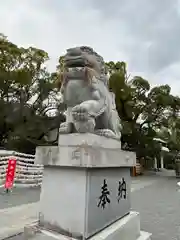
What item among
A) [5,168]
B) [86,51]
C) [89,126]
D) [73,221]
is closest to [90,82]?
[86,51]

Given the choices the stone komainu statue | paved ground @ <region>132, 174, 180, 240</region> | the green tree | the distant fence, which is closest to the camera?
the stone komainu statue

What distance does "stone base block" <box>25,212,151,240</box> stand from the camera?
2467 millimetres

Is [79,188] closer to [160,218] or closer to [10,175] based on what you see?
[160,218]

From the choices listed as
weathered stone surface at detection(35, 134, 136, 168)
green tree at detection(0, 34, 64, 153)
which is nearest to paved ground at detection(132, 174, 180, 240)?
weathered stone surface at detection(35, 134, 136, 168)

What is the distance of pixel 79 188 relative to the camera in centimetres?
244

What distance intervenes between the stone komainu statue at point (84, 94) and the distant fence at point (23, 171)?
658 cm

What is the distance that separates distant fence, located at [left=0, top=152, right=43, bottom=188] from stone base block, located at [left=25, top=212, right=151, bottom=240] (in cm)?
643

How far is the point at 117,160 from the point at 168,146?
68.5 ft

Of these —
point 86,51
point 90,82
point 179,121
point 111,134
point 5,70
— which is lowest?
point 111,134

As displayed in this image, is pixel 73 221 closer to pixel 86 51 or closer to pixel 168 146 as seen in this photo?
pixel 86 51

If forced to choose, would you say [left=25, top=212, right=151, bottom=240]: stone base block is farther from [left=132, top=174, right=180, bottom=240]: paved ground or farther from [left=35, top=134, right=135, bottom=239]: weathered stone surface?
[left=132, top=174, right=180, bottom=240]: paved ground

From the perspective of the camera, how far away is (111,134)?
3094 millimetres

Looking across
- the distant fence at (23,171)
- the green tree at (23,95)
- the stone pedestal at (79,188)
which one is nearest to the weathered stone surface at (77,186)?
the stone pedestal at (79,188)

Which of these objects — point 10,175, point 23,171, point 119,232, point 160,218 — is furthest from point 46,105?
point 119,232
